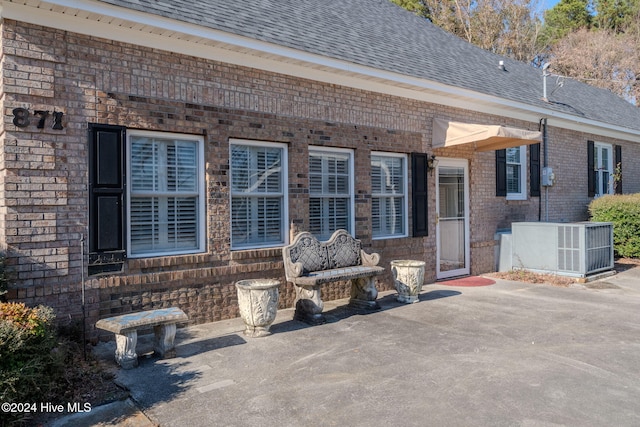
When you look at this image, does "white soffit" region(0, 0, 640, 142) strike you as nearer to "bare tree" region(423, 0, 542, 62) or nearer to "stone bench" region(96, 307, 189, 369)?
"stone bench" region(96, 307, 189, 369)

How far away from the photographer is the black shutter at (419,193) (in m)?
8.81

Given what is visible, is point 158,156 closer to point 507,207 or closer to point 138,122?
point 138,122

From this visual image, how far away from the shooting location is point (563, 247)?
31.5ft

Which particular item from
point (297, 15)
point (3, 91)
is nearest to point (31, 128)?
point (3, 91)

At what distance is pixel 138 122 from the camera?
5758 mm

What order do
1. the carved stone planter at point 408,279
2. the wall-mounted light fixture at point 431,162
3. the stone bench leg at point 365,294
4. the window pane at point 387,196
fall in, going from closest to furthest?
the stone bench leg at point 365,294, the carved stone planter at point 408,279, the window pane at point 387,196, the wall-mounted light fixture at point 431,162

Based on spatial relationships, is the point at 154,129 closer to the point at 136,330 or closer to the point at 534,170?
the point at 136,330

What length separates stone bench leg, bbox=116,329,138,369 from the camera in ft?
15.3

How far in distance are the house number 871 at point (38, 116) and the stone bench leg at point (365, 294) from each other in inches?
176

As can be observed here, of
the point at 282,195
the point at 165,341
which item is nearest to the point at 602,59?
the point at 282,195

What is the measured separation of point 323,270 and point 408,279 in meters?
1.50

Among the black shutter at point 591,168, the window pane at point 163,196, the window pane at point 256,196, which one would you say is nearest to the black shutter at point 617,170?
the black shutter at point 591,168

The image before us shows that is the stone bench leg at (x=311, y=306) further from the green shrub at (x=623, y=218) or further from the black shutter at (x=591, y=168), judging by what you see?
the black shutter at (x=591, y=168)

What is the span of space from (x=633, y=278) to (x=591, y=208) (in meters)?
3.21
